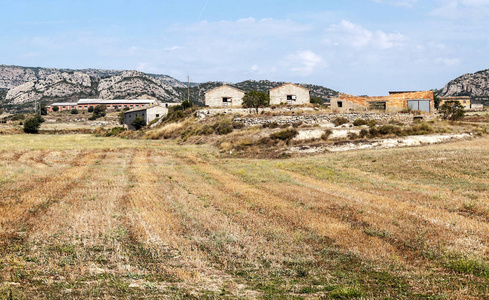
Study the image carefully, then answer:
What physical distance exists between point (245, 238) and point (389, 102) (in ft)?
218

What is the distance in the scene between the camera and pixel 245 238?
411 inches

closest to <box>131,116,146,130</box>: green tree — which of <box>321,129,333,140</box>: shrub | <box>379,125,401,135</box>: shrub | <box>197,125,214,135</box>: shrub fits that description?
<box>197,125,214,135</box>: shrub

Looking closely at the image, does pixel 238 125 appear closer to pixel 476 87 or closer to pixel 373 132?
pixel 373 132

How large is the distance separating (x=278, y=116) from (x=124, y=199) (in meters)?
43.6

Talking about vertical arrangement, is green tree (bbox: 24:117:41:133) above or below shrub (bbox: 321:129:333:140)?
above

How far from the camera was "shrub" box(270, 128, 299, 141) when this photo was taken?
4016 centimetres

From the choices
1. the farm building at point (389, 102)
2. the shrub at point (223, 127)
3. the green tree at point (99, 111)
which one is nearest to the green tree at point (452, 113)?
the farm building at point (389, 102)

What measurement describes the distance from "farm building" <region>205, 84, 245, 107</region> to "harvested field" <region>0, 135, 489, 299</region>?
5929cm

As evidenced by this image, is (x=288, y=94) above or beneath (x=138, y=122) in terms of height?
above

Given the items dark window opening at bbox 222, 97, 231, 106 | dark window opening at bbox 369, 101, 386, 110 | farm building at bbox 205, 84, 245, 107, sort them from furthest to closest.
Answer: dark window opening at bbox 222, 97, 231, 106
farm building at bbox 205, 84, 245, 107
dark window opening at bbox 369, 101, 386, 110

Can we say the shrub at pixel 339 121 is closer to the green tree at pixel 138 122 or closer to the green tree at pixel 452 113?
the green tree at pixel 452 113

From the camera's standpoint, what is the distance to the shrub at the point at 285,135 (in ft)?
132

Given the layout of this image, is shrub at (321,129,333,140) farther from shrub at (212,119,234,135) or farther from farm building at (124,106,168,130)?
farm building at (124,106,168,130)

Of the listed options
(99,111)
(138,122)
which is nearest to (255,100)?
(138,122)
